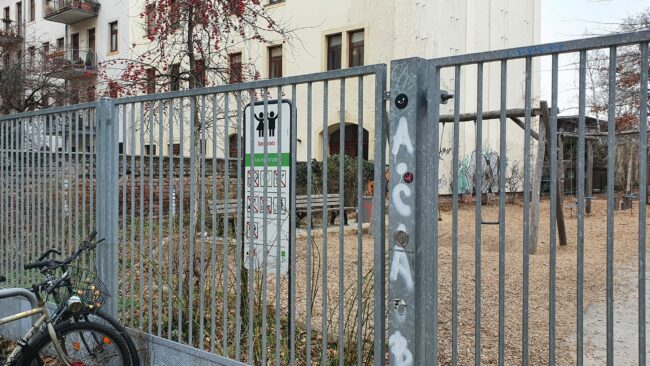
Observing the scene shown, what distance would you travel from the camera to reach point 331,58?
1939 centimetres

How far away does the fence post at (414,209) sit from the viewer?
240 centimetres

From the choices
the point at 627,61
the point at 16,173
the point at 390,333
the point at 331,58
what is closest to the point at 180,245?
the point at 390,333

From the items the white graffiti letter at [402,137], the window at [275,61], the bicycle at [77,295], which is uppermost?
the window at [275,61]

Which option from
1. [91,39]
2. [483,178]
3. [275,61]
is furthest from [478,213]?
[91,39]

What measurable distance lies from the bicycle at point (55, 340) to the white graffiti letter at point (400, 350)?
1950 mm

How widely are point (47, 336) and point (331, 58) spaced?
16697 mm

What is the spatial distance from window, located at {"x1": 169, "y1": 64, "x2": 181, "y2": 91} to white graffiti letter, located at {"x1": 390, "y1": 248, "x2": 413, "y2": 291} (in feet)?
15.5

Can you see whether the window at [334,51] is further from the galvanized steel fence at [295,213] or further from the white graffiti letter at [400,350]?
the white graffiti letter at [400,350]

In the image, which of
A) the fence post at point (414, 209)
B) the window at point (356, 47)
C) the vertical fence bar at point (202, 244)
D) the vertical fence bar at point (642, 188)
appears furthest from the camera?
the window at point (356, 47)

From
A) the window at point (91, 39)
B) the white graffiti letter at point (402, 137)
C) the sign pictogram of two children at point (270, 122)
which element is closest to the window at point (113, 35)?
the window at point (91, 39)

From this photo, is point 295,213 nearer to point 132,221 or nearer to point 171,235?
point 171,235

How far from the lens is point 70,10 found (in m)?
28.5

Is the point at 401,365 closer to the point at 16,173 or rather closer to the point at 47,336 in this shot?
the point at 47,336

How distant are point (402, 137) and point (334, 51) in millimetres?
17475
